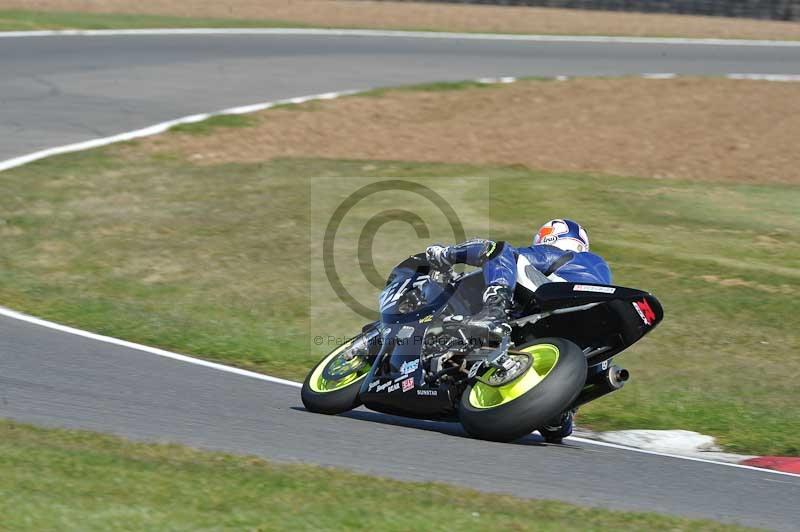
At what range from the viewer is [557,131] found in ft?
61.6

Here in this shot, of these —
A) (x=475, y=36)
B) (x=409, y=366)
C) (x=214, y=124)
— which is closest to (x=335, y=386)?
(x=409, y=366)

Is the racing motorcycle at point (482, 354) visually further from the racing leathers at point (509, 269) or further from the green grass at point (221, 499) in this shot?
the green grass at point (221, 499)

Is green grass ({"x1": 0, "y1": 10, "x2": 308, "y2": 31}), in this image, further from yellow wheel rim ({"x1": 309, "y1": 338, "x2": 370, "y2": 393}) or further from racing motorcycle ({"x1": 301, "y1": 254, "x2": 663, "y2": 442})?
racing motorcycle ({"x1": 301, "y1": 254, "x2": 663, "y2": 442})

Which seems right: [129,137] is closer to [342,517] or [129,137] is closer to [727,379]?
[727,379]

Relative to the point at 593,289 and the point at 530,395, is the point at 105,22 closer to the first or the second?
the point at 593,289

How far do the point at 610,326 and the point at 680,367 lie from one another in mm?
3037

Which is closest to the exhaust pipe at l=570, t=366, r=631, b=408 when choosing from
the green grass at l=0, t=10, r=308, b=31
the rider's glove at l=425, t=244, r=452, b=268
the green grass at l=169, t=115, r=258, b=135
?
the rider's glove at l=425, t=244, r=452, b=268

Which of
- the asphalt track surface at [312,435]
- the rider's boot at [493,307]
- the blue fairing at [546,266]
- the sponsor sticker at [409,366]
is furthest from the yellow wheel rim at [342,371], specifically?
the blue fairing at [546,266]

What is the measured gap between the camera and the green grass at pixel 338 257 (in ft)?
31.9

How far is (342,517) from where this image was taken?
5426 mm

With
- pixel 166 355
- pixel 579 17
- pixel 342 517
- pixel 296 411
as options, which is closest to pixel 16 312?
pixel 166 355

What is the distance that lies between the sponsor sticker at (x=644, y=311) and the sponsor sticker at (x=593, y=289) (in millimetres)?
168

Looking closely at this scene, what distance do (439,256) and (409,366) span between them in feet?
2.43

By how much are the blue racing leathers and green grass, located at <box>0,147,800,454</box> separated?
1.64m
